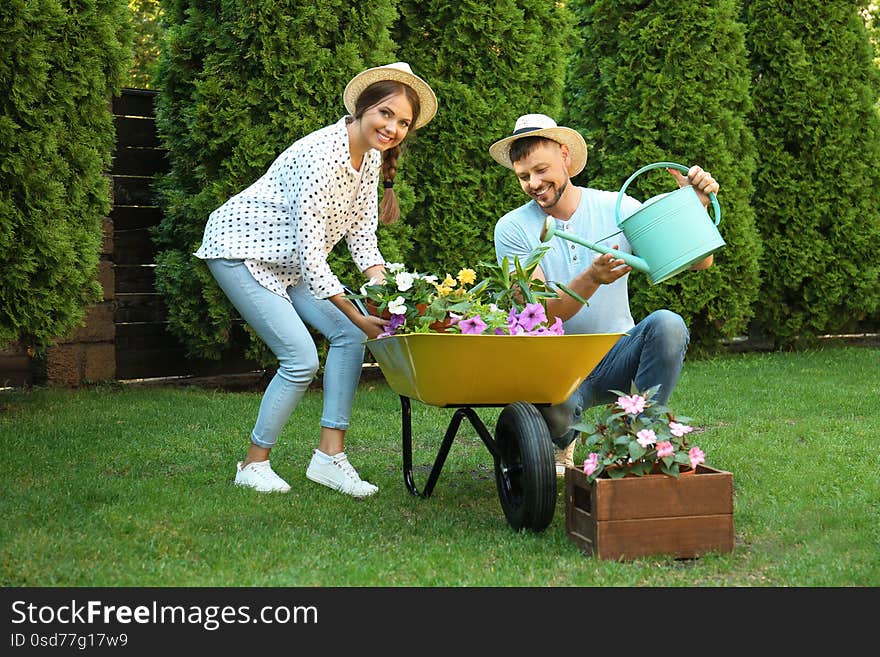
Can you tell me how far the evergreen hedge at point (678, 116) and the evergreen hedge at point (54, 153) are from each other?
9.90 feet

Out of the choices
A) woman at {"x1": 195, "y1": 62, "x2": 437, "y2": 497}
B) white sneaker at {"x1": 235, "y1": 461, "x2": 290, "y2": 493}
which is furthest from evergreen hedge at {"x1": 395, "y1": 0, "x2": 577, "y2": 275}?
white sneaker at {"x1": 235, "y1": 461, "x2": 290, "y2": 493}

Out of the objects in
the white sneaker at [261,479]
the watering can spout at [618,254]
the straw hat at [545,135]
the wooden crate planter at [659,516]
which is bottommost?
the white sneaker at [261,479]

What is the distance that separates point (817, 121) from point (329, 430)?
476 centimetres

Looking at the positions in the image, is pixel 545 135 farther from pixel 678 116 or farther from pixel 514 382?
pixel 678 116

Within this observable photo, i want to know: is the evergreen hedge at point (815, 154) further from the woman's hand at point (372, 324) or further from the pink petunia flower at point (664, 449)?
the pink petunia flower at point (664, 449)

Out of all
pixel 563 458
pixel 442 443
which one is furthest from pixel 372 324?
pixel 563 458

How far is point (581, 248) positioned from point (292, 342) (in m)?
0.95

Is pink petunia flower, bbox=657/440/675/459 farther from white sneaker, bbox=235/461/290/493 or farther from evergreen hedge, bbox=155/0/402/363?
evergreen hedge, bbox=155/0/402/363

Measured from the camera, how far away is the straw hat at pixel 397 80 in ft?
9.66

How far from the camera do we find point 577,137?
3.10 metres

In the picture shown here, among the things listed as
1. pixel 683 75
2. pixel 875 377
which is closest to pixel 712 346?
pixel 875 377

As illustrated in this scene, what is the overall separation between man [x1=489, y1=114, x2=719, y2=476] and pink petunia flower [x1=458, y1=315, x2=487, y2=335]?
1.13 feet

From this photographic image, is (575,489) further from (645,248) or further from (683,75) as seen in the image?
(683,75)

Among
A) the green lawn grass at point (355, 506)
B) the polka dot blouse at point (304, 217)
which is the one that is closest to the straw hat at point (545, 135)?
the polka dot blouse at point (304, 217)
